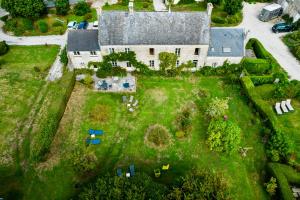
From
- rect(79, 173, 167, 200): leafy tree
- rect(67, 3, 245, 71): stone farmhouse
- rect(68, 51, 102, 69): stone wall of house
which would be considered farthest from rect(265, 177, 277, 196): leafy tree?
rect(68, 51, 102, 69): stone wall of house

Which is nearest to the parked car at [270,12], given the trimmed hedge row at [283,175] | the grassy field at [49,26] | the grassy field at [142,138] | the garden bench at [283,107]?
the grassy field at [142,138]

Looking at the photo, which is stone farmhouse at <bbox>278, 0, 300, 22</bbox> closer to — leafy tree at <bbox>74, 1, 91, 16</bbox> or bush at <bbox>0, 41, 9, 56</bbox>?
leafy tree at <bbox>74, 1, 91, 16</bbox>

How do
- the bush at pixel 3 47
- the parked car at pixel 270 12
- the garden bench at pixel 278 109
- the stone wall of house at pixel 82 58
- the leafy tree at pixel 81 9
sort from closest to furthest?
the garden bench at pixel 278 109 < the stone wall of house at pixel 82 58 < the bush at pixel 3 47 < the parked car at pixel 270 12 < the leafy tree at pixel 81 9

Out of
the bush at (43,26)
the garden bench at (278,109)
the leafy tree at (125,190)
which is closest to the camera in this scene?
the leafy tree at (125,190)

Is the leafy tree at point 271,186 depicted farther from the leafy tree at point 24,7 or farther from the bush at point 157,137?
the leafy tree at point 24,7

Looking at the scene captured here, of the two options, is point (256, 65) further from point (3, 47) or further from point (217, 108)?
point (3, 47)

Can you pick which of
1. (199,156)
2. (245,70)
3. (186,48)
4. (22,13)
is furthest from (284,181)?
(22,13)

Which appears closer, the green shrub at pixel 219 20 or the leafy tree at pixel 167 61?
the leafy tree at pixel 167 61
